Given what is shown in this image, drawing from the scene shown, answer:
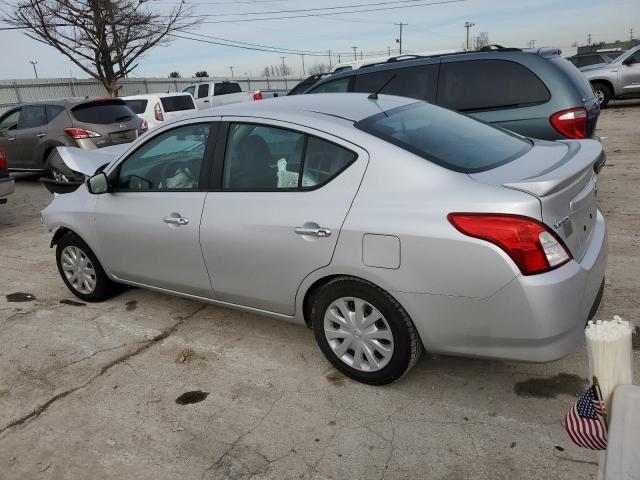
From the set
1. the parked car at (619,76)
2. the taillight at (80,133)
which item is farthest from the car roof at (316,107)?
the parked car at (619,76)

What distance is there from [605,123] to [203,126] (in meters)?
13.1

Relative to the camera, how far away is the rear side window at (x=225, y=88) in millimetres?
19772

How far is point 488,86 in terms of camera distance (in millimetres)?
5492

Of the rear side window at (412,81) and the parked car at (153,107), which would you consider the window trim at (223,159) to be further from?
the parked car at (153,107)

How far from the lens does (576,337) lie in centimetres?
253

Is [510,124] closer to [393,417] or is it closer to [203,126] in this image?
[203,126]

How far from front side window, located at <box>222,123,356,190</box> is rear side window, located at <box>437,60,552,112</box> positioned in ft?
10.1

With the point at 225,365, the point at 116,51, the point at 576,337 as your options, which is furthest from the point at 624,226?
the point at 116,51

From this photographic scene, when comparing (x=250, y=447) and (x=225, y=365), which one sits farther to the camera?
(x=225, y=365)

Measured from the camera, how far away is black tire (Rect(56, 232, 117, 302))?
4.36 meters

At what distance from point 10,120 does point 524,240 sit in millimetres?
11660

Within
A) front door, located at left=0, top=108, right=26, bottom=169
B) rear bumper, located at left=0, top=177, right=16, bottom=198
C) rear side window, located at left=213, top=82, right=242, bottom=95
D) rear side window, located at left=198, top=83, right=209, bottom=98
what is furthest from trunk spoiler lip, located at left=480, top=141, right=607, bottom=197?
rear side window, located at left=198, top=83, right=209, bottom=98

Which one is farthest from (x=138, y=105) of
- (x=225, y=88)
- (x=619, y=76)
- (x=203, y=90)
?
(x=619, y=76)

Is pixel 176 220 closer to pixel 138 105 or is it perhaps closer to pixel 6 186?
pixel 6 186
